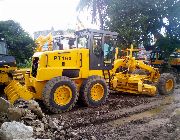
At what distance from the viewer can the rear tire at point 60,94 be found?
9.20 meters

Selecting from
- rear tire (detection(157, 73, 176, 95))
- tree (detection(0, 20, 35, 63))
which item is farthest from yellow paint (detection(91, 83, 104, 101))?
tree (detection(0, 20, 35, 63))

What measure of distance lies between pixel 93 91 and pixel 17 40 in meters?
11.3

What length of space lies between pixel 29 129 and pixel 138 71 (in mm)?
9330

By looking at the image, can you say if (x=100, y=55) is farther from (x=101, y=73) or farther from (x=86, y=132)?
(x=86, y=132)

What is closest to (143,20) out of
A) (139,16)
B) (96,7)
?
(139,16)

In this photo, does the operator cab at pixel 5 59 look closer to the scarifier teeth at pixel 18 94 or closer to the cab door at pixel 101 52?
the scarifier teeth at pixel 18 94

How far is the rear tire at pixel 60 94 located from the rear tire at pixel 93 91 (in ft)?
1.29

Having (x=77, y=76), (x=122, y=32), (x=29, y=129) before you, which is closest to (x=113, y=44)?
(x=77, y=76)

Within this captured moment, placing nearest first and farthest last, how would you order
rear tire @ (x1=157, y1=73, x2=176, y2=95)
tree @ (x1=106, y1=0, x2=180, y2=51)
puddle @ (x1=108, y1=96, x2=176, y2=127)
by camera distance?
puddle @ (x1=108, y1=96, x2=176, y2=127), rear tire @ (x1=157, y1=73, x2=176, y2=95), tree @ (x1=106, y1=0, x2=180, y2=51)

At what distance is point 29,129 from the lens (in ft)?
19.5

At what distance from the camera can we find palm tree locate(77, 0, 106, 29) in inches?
902

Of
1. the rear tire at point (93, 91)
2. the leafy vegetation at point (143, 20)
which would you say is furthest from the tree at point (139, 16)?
the rear tire at point (93, 91)

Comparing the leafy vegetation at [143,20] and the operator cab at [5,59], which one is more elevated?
the leafy vegetation at [143,20]

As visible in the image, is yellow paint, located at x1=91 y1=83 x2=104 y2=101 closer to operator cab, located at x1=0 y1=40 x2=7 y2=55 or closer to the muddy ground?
the muddy ground
